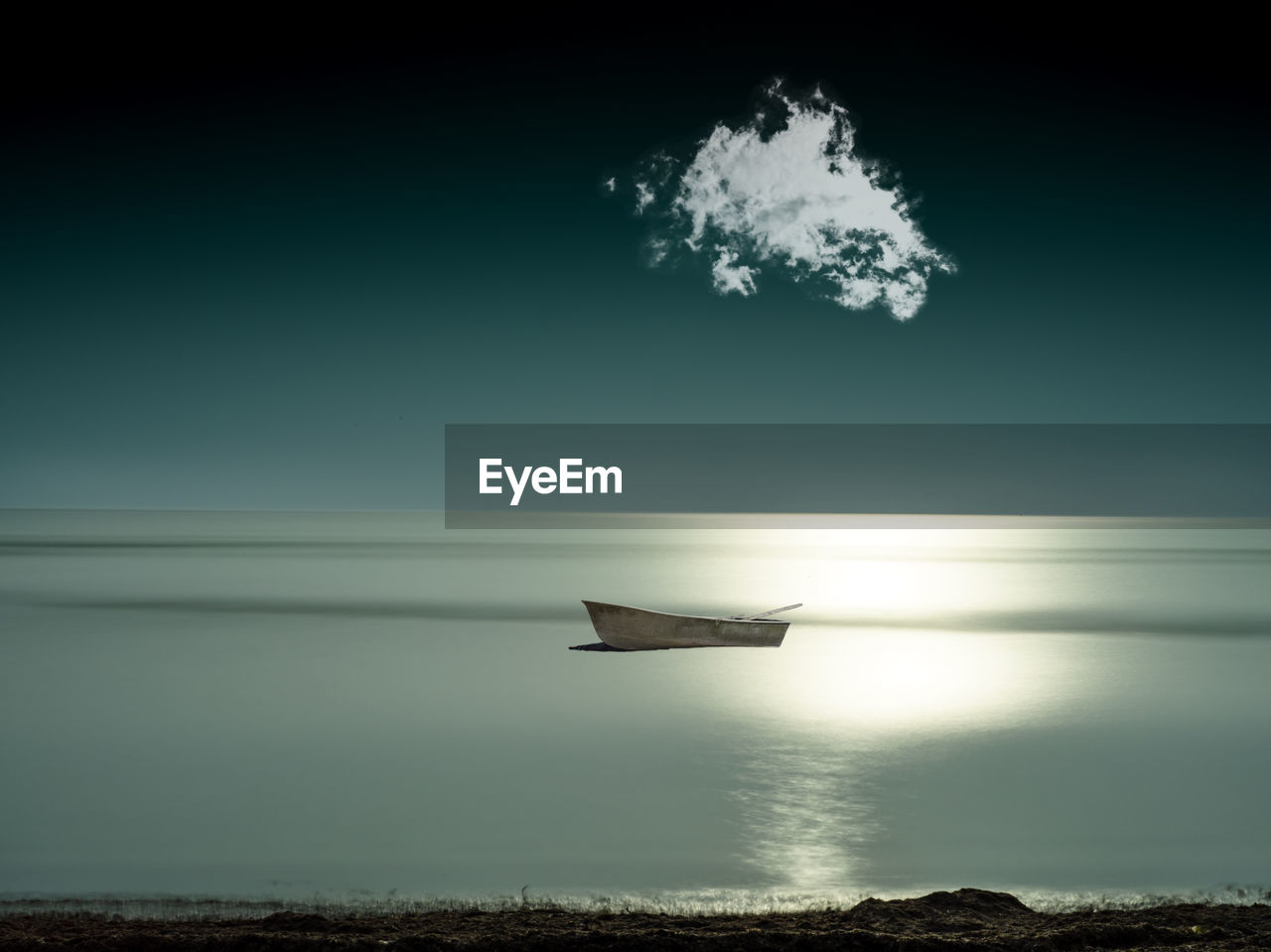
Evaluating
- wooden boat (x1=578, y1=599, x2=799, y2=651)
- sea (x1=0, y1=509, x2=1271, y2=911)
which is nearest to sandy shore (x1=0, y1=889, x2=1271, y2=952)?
sea (x1=0, y1=509, x2=1271, y2=911)

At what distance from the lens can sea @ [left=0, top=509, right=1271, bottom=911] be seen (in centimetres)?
657

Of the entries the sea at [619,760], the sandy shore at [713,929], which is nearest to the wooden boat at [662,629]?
the sea at [619,760]

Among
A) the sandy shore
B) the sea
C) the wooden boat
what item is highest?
the wooden boat

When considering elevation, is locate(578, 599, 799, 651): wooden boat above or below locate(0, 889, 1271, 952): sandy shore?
above

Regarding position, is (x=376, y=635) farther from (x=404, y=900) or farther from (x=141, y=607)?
(x=404, y=900)

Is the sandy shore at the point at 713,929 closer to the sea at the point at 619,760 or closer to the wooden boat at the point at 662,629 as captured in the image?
the sea at the point at 619,760

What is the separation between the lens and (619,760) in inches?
384

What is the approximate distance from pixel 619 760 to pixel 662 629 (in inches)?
290

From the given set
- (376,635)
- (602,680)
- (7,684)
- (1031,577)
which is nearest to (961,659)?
(602,680)

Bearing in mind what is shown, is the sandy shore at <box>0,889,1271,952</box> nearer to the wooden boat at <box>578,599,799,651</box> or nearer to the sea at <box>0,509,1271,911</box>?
the sea at <box>0,509,1271,911</box>

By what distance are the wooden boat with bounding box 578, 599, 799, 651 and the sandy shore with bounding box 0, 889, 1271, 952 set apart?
1105cm

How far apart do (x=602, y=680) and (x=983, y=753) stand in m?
5.56

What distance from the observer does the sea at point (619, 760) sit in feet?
21.6

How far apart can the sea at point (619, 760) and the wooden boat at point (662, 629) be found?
0.28 metres
